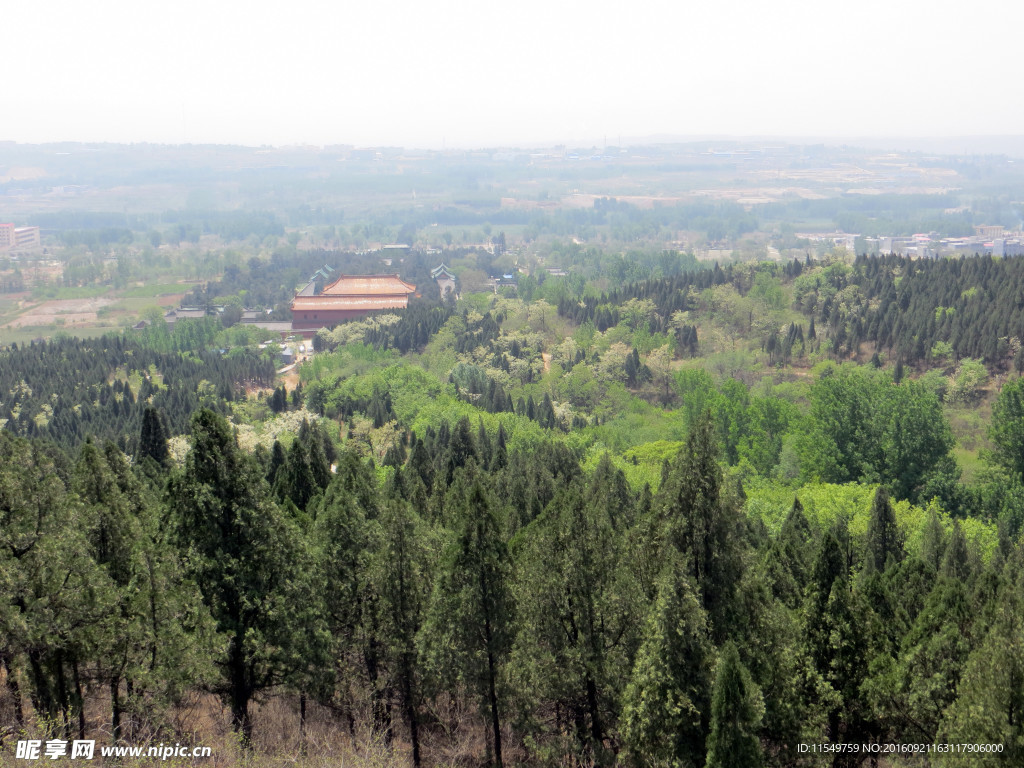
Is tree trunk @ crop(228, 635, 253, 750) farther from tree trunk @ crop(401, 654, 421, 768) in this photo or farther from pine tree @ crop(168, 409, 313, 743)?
tree trunk @ crop(401, 654, 421, 768)

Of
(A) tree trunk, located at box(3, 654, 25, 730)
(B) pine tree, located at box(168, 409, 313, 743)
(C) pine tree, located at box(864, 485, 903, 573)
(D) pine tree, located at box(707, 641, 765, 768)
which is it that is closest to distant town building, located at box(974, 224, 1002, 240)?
(C) pine tree, located at box(864, 485, 903, 573)

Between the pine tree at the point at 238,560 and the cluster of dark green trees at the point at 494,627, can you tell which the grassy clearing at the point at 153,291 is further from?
the pine tree at the point at 238,560

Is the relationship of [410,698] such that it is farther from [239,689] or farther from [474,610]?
[239,689]

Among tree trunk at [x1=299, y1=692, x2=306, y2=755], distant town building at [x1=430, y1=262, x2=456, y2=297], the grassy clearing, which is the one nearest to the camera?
tree trunk at [x1=299, y1=692, x2=306, y2=755]

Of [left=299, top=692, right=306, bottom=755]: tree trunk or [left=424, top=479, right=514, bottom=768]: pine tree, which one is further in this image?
[left=299, top=692, right=306, bottom=755]: tree trunk

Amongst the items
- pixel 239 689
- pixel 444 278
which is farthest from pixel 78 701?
pixel 444 278

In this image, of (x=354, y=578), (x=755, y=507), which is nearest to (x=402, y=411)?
(x=755, y=507)

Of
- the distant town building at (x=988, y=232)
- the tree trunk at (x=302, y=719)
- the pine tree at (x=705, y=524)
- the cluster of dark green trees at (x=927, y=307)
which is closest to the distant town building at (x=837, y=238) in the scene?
the distant town building at (x=988, y=232)
